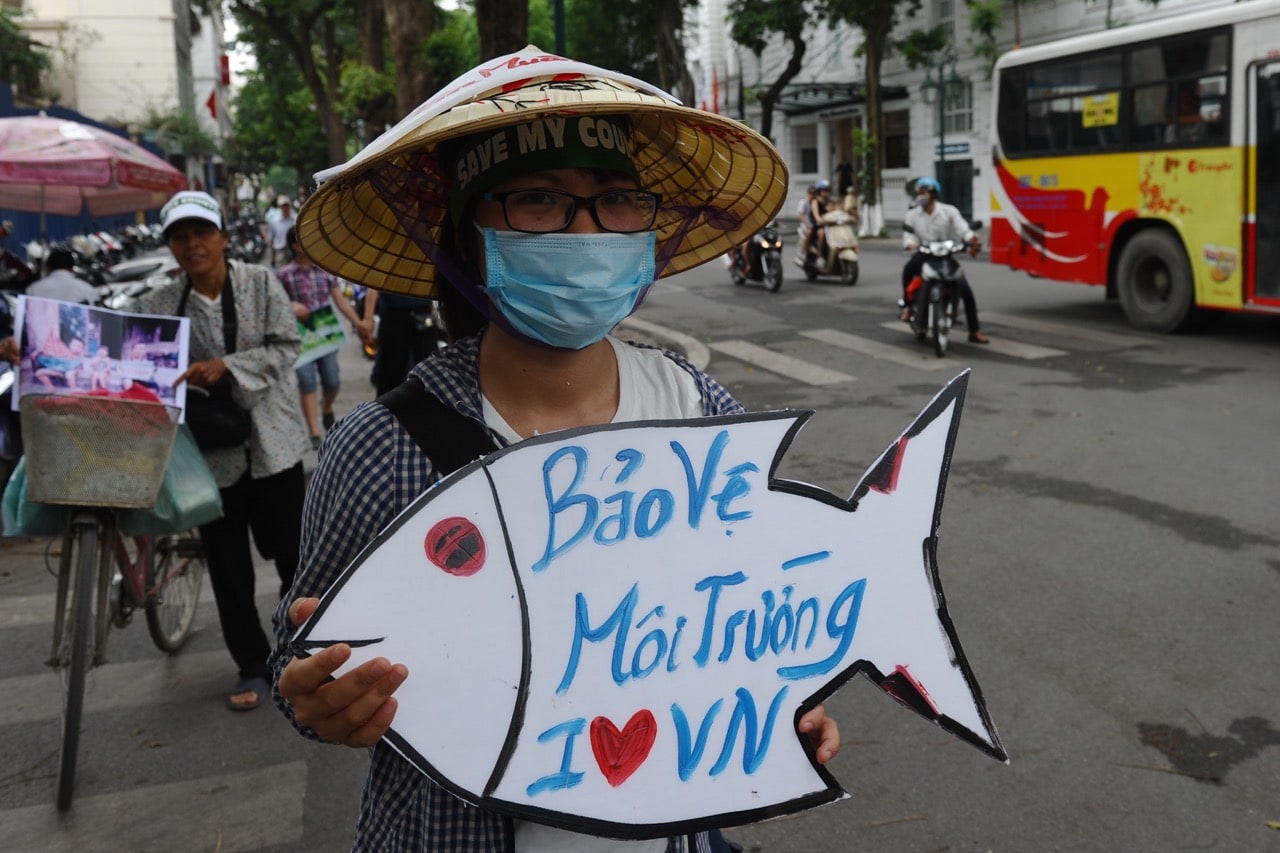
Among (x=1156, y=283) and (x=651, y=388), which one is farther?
(x=1156, y=283)

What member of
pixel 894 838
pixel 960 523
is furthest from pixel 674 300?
pixel 894 838

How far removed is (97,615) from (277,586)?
1.56m

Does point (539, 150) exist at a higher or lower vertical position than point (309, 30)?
lower

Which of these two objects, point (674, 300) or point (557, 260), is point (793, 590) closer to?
point (557, 260)

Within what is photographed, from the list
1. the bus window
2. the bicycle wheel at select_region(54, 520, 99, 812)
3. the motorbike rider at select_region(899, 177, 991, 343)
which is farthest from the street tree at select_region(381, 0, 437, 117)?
the bicycle wheel at select_region(54, 520, 99, 812)

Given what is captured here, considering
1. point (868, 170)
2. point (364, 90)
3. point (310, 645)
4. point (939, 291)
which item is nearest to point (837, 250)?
point (939, 291)

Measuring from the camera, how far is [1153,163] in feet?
37.3

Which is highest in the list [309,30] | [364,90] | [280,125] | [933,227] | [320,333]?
[280,125]

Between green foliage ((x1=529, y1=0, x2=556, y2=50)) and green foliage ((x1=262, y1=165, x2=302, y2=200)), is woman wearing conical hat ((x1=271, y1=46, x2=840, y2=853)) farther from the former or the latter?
green foliage ((x1=262, y1=165, x2=302, y2=200))

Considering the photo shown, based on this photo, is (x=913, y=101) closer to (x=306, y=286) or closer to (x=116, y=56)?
(x=306, y=286)

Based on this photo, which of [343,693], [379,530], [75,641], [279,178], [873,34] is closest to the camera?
[343,693]

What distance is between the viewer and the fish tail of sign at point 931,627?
55.6 inches

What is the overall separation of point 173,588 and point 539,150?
3.68 meters

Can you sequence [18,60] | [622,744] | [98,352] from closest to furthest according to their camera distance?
1. [622,744]
2. [98,352]
3. [18,60]
